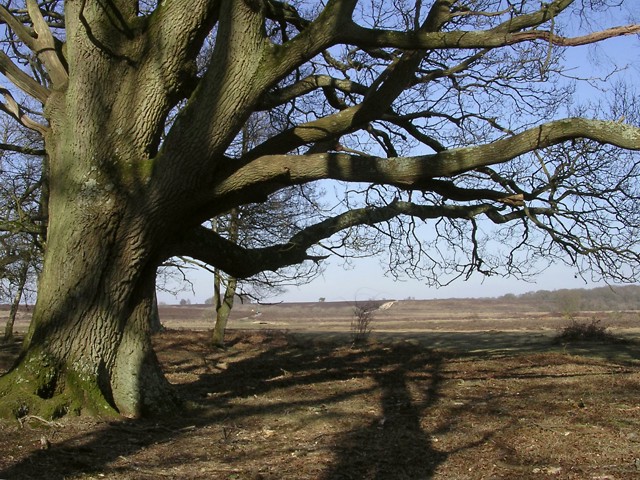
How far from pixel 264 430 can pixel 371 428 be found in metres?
1.15

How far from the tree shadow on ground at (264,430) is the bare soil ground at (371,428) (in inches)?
0.7

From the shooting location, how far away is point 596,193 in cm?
1034

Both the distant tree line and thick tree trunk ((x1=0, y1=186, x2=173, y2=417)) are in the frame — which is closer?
thick tree trunk ((x1=0, y1=186, x2=173, y2=417))

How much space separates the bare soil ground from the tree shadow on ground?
0.06 ft

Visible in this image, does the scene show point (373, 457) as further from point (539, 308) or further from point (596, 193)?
point (539, 308)

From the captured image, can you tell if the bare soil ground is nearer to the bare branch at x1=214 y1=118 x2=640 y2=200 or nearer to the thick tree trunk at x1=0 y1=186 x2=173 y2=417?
the thick tree trunk at x1=0 y1=186 x2=173 y2=417

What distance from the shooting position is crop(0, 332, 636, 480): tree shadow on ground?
535cm

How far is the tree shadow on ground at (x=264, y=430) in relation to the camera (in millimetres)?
5348

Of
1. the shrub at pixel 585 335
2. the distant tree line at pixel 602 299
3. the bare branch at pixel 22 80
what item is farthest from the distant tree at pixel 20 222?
the distant tree line at pixel 602 299

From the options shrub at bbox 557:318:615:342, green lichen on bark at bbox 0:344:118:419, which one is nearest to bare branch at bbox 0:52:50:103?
green lichen on bark at bbox 0:344:118:419

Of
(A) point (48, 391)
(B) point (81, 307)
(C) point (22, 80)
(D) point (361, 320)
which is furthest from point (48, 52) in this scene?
(D) point (361, 320)

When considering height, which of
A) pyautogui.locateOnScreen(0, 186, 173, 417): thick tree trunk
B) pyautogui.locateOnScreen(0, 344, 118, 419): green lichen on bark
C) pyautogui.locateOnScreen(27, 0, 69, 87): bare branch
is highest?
pyautogui.locateOnScreen(27, 0, 69, 87): bare branch

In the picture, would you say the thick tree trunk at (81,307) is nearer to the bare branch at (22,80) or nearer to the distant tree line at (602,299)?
the bare branch at (22,80)

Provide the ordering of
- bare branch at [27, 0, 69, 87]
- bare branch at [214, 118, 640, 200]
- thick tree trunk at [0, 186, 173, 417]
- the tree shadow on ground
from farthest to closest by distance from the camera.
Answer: bare branch at [27, 0, 69, 87] < thick tree trunk at [0, 186, 173, 417] < bare branch at [214, 118, 640, 200] < the tree shadow on ground
